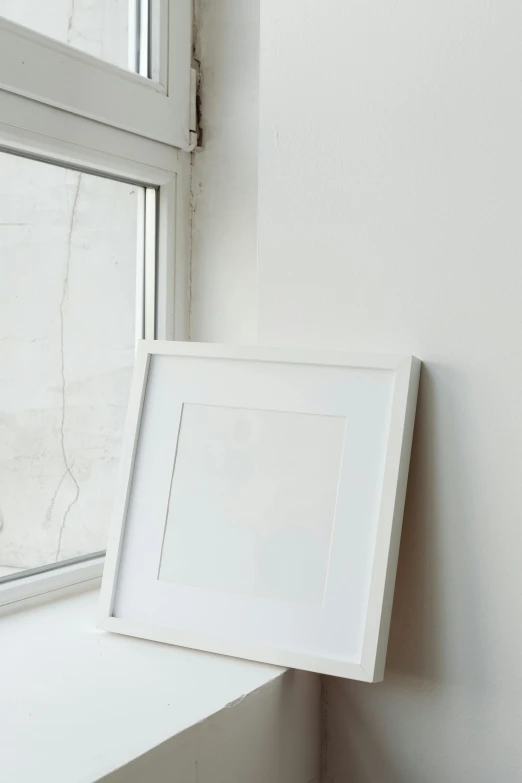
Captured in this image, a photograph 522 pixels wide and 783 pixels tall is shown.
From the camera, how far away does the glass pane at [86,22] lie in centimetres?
109

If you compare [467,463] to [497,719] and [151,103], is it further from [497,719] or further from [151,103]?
[151,103]

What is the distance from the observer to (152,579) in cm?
100

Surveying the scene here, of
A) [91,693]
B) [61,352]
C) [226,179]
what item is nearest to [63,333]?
[61,352]

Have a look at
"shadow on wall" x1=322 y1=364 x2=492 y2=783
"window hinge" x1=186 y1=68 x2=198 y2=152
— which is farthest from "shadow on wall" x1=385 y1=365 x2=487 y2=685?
"window hinge" x1=186 y1=68 x2=198 y2=152

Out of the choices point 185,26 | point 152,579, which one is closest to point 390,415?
point 152,579

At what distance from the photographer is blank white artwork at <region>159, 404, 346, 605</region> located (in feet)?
3.10

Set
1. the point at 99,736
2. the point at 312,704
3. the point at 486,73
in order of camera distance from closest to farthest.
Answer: the point at 99,736, the point at 486,73, the point at 312,704

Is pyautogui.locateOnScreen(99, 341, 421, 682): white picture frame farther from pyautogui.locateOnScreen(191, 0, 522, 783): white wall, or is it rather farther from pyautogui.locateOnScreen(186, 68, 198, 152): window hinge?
pyautogui.locateOnScreen(186, 68, 198, 152): window hinge

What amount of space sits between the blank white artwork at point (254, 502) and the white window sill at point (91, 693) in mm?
106

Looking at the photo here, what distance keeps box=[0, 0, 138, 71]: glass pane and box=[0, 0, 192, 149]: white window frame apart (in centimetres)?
3

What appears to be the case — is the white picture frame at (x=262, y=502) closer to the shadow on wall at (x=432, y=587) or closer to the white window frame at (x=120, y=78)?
the shadow on wall at (x=432, y=587)

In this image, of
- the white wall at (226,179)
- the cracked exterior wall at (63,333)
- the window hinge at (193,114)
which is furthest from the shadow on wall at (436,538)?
the window hinge at (193,114)

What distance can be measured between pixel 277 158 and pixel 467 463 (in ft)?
1.67

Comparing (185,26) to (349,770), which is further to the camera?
(185,26)
